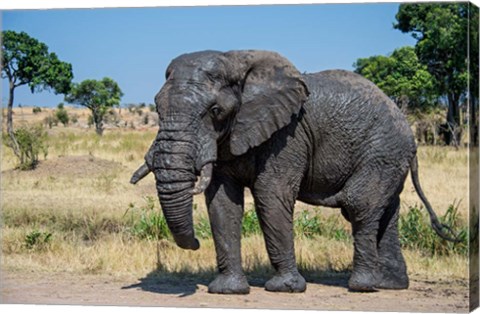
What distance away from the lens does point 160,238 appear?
11086 millimetres

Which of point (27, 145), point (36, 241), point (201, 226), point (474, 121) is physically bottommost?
point (36, 241)

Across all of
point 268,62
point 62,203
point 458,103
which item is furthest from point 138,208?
point 268,62

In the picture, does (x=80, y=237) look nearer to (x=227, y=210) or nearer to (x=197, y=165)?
(x=227, y=210)

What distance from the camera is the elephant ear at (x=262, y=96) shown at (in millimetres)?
7770

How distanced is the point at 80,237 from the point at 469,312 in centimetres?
568

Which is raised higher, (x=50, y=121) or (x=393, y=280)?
(x=50, y=121)

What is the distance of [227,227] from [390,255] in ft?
5.18

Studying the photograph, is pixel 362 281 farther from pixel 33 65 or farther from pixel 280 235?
pixel 33 65

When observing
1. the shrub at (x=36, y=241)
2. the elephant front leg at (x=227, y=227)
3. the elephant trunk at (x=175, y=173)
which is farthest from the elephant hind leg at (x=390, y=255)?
the shrub at (x=36, y=241)

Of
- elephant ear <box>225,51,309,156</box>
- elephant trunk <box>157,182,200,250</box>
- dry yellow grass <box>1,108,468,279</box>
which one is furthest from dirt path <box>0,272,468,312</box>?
elephant ear <box>225,51,309,156</box>

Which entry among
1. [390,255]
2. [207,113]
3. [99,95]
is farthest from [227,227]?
[99,95]

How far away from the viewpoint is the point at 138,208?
44.3 feet

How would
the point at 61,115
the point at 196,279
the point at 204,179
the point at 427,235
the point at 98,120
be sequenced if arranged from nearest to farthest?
the point at 204,179 → the point at 196,279 → the point at 427,235 → the point at 98,120 → the point at 61,115

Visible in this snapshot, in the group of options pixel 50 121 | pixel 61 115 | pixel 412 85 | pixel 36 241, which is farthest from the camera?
pixel 61 115
